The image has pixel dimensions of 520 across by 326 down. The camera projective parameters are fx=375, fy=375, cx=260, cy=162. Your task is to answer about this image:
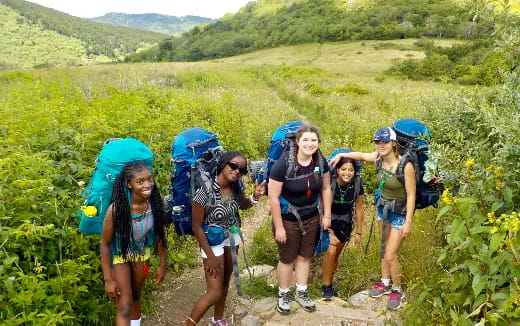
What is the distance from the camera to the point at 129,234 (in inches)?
128

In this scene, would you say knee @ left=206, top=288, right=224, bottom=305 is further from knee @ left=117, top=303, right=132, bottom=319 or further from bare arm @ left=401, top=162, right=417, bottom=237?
bare arm @ left=401, top=162, right=417, bottom=237

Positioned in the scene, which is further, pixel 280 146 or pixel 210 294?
pixel 280 146

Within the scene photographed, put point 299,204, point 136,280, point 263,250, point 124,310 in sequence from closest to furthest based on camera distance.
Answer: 1. point 124,310
2. point 136,280
3. point 299,204
4. point 263,250

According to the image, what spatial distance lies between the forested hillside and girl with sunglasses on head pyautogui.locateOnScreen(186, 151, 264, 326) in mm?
54326

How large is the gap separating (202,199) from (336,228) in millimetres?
1903

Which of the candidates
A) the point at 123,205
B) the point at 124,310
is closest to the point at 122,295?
the point at 124,310

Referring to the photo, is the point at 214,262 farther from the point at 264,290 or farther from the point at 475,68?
the point at 475,68

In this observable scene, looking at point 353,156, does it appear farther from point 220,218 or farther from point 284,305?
point 284,305

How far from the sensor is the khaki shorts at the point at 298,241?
4074 millimetres

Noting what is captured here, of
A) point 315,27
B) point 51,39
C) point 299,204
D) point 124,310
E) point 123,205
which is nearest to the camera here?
point 123,205

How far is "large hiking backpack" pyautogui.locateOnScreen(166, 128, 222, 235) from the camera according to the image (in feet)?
11.8

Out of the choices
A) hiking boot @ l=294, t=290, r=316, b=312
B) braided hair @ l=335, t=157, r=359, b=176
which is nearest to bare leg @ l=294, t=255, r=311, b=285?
hiking boot @ l=294, t=290, r=316, b=312

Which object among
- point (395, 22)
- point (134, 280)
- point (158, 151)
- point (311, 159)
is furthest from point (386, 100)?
point (395, 22)

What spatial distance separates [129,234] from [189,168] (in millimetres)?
827
